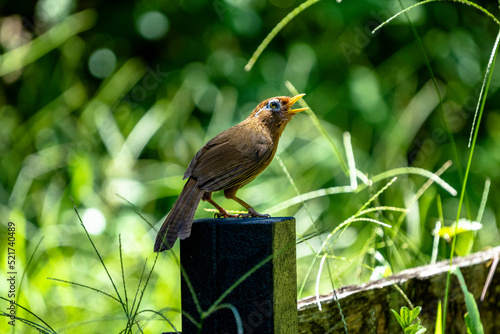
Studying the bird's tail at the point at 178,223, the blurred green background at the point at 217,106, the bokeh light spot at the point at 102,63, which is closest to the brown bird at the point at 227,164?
the bird's tail at the point at 178,223

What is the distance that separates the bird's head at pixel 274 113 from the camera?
184cm

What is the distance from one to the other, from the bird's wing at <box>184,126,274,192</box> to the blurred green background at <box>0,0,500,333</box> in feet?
5.24

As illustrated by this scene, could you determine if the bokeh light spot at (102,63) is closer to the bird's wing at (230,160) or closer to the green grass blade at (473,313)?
the bird's wing at (230,160)

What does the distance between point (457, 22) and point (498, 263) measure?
126 inches

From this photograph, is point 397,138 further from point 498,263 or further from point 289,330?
point 289,330

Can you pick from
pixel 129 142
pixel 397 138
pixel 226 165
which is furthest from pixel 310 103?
pixel 226 165

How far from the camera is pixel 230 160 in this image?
1.61 metres

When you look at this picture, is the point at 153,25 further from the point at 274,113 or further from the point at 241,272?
the point at 241,272

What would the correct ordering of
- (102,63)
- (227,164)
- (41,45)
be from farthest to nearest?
(102,63), (41,45), (227,164)

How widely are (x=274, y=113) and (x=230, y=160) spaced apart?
33 cm

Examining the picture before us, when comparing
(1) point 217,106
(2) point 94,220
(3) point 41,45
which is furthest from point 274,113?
(3) point 41,45

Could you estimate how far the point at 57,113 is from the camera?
415cm

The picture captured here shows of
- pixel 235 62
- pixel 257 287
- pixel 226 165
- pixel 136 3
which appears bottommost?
pixel 257 287

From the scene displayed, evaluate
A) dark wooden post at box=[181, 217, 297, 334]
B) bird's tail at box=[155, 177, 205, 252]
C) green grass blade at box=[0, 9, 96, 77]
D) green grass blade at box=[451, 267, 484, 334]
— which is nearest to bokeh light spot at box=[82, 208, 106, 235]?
green grass blade at box=[0, 9, 96, 77]
